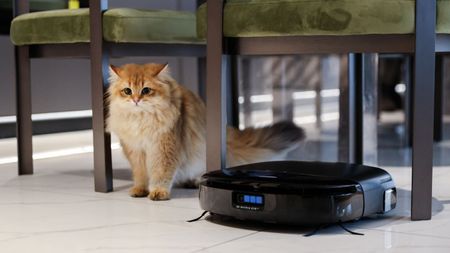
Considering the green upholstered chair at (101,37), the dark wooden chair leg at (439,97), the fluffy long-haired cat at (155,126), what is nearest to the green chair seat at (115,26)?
the green upholstered chair at (101,37)

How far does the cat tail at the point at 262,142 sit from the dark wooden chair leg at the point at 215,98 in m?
0.35

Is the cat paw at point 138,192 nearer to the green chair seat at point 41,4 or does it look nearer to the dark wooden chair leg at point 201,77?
the dark wooden chair leg at point 201,77

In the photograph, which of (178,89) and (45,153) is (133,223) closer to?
(178,89)

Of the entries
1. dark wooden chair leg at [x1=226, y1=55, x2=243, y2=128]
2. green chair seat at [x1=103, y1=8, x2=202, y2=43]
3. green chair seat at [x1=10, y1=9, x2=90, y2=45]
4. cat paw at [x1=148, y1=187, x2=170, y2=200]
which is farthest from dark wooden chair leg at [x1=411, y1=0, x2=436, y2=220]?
dark wooden chair leg at [x1=226, y1=55, x2=243, y2=128]

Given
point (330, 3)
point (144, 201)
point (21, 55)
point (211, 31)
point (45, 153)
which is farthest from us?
point (45, 153)

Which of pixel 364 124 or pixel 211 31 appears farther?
pixel 364 124

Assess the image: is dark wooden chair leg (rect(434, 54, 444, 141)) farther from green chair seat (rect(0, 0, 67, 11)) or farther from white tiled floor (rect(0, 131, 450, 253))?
green chair seat (rect(0, 0, 67, 11))

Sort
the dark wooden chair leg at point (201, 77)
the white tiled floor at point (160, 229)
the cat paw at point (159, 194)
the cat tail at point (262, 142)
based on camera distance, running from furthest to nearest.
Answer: the dark wooden chair leg at point (201, 77), the cat tail at point (262, 142), the cat paw at point (159, 194), the white tiled floor at point (160, 229)

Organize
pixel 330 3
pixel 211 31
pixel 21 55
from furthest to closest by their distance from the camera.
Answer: pixel 21 55 < pixel 211 31 < pixel 330 3

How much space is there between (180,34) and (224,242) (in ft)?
2.88

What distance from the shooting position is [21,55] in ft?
7.51

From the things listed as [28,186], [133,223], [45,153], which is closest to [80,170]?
[28,186]

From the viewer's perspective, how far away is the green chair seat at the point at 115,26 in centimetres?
193

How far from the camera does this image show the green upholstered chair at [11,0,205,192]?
1.94 metres
